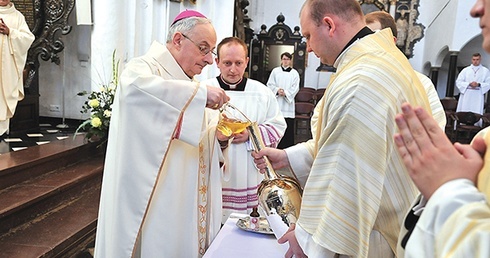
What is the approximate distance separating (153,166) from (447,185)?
1479 mm

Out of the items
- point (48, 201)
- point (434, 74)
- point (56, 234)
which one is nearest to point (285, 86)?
point (434, 74)

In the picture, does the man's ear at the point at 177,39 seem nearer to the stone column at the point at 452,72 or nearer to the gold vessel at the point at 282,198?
the gold vessel at the point at 282,198

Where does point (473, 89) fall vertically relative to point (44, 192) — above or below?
above

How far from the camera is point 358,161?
49.4 inches

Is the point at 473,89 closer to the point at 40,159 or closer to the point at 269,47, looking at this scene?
the point at 269,47

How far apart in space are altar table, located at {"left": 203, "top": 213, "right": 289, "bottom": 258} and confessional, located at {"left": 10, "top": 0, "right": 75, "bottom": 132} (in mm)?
5406

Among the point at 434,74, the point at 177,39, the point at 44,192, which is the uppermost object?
the point at 434,74

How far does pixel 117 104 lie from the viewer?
6.69 ft

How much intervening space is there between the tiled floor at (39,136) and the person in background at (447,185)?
485cm

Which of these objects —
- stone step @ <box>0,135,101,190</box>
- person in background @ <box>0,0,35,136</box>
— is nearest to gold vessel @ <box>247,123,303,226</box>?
stone step @ <box>0,135,101,190</box>

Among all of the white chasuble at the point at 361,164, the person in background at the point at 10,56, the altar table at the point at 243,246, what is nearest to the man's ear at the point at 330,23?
the white chasuble at the point at 361,164

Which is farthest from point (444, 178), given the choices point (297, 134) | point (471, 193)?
point (297, 134)

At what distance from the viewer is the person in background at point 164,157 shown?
1955mm

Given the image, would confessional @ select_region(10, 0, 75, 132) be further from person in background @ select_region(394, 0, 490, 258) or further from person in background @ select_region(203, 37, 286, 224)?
person in background @ select_region(394, 0, 490, 258)
